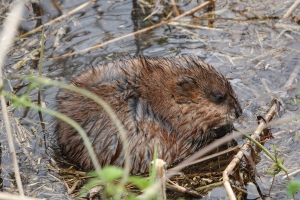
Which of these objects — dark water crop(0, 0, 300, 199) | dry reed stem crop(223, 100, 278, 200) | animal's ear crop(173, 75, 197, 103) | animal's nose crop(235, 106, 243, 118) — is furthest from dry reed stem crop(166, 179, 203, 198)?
animal's nose crop(235, 106, 243, 118)

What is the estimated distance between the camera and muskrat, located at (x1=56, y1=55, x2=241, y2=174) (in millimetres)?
4355

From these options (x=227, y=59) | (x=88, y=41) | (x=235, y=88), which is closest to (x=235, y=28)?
(x=227, y=59)

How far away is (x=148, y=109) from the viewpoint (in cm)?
450

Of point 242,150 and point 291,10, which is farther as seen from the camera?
point 291,10

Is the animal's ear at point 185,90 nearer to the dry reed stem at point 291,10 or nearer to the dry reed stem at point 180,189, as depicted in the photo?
the dry reed stem at point 180,189

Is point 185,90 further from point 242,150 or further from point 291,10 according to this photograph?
point 291,10

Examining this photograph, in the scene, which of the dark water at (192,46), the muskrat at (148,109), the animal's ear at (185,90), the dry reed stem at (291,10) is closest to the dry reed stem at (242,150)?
the dark water at (192,46)

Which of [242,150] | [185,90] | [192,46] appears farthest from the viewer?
[192,46]

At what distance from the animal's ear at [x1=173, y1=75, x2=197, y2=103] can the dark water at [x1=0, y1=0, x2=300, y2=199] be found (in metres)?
0.66

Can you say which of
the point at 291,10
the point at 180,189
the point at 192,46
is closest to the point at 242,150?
the point at 180,189

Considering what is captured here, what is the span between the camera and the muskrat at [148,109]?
4355 millimetres

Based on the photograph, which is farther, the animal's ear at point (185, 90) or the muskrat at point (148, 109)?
the animal's ear at point (185, 90)

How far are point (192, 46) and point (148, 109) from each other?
1813 mm

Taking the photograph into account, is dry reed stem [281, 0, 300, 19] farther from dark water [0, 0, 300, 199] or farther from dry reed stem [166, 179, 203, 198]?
dry reed stem [166, 179, 203, 198]
